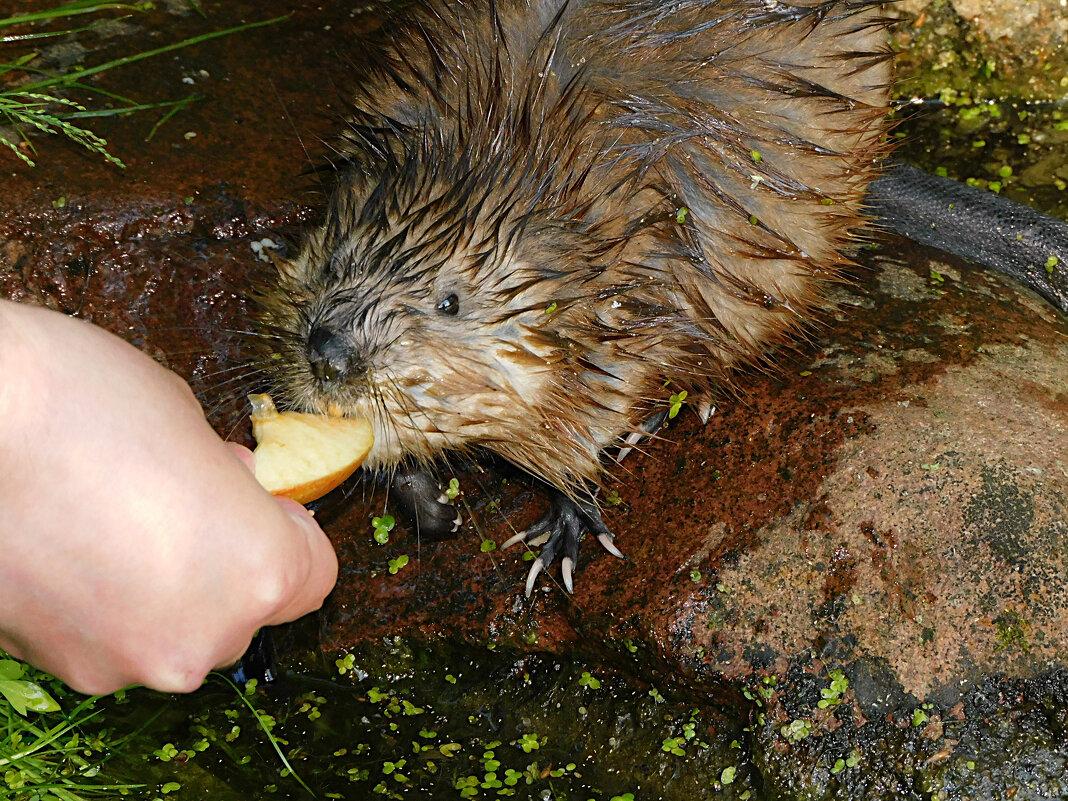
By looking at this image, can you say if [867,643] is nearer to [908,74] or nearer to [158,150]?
[158,150]

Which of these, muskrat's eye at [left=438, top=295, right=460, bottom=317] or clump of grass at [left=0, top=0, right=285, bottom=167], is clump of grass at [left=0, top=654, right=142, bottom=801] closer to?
muskrat's eye at [left=438, top=295, right=460, bottom=317]

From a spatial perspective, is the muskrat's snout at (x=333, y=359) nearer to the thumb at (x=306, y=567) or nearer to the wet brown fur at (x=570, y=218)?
the wet brown fur at (x=570, y=218)

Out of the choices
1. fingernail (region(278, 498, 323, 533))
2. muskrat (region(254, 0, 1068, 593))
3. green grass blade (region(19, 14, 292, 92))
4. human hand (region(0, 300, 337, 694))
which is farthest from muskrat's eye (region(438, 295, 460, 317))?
green grass blade (region(19, 14, 292, 92))

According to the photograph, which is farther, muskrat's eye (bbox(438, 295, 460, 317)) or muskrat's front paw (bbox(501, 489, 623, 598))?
muskrat's front paw (bbox(501, 489, 623, 598))

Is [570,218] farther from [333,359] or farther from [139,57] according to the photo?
[139,57]

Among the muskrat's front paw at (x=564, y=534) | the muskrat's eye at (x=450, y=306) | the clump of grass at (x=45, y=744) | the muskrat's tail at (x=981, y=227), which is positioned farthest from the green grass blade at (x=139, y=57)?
the muskrat's tail at (x=981, y=227)

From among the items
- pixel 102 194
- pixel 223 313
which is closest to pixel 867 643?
pixel 223 313

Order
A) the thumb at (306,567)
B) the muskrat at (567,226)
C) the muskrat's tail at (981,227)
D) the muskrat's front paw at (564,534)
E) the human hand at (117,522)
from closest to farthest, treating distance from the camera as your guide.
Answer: the human hand at (117,522)
the thumb at (306,567)
the muskrat at (567,226)
the muskrat's front paw at (564,534)
the muskrat's tail at (981,227)
